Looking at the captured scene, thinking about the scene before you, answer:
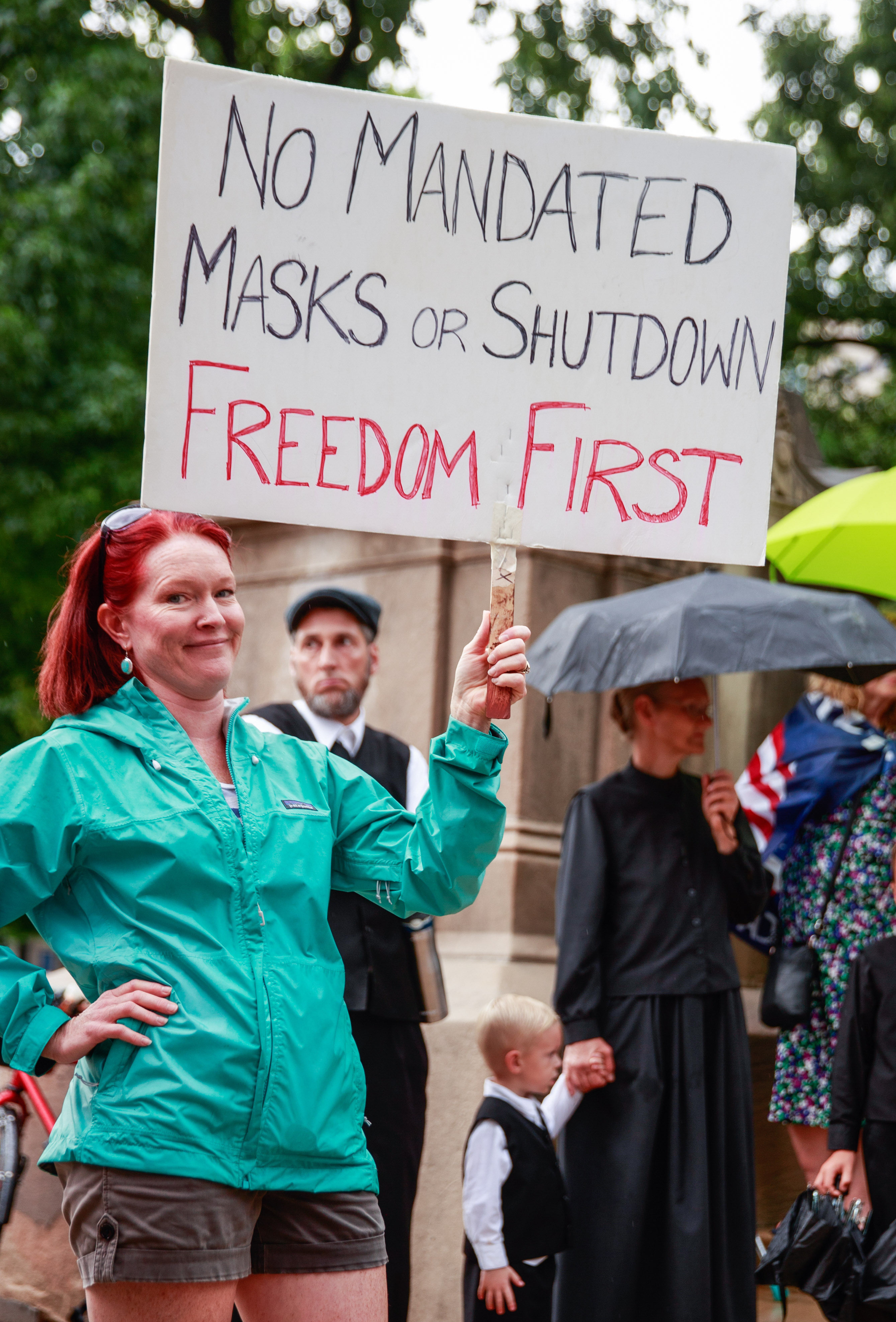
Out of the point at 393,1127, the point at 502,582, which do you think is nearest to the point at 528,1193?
the point at 393,1127

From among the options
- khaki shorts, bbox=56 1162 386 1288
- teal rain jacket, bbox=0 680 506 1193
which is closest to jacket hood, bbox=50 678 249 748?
teal rain jacket, bbox=0 680 506 1193

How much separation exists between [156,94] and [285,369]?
10.0 metres

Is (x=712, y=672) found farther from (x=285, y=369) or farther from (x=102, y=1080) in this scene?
(x=102, y=1080)

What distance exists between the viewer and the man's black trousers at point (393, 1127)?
3.95 meters

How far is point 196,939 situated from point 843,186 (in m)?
13.6

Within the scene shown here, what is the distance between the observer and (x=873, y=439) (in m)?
14.4

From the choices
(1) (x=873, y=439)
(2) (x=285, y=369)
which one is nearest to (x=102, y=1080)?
(2) (x=285, y=369)

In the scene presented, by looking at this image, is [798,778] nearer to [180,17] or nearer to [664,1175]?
[664,1175]

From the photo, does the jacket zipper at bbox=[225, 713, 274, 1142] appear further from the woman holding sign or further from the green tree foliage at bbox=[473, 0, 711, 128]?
the green tree foliage at bbox=[473, 0, 711, 128]

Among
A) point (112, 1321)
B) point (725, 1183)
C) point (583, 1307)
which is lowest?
point (583, 1307)

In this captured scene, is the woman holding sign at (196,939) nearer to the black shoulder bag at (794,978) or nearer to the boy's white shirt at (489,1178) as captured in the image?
the boy's white shirt at (489,1178)

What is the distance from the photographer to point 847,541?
5148 mm

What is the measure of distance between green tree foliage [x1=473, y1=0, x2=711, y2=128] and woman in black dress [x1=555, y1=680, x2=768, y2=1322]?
9.03 m

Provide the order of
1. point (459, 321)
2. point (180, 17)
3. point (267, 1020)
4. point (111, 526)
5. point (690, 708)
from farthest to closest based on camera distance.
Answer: point (180, 17)
point (690, 708)
point (459, 321)
point (111, 526)
point (267, 1020)
